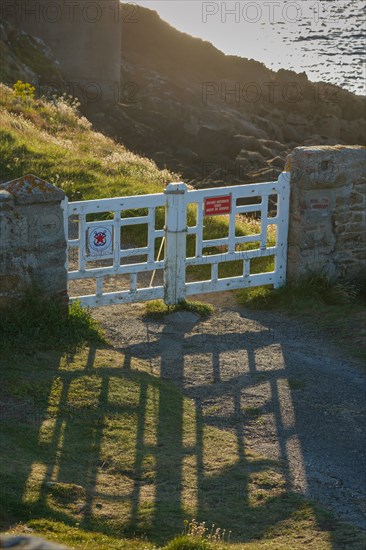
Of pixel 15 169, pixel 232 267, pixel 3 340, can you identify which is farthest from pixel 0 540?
pixel 15 169

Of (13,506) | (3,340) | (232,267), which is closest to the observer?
(13,506)

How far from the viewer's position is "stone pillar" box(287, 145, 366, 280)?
12.4m

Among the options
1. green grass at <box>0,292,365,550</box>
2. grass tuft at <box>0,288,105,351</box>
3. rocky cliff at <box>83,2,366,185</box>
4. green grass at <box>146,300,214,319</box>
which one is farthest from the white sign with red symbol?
rocky cliff at <box>83,2,366,185</box>

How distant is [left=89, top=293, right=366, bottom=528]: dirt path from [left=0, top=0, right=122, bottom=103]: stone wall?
91.7ft

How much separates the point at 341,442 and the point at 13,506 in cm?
317

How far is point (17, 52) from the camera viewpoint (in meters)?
35.6

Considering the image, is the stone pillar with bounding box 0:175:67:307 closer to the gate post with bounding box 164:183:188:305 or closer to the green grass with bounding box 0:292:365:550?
the green grass with bounding box 0:292:365:550

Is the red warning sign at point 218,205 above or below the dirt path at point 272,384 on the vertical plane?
above

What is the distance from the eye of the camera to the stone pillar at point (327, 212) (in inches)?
490

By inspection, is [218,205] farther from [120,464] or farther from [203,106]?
[203,106]

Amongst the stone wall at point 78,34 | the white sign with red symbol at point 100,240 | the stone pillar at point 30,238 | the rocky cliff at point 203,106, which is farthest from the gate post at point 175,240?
the stone wall at point 78,34

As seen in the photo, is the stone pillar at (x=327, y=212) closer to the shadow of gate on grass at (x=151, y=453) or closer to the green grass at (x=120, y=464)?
the shadow of gate on grass at (x=151, y=453)

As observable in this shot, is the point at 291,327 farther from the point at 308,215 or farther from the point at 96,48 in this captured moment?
the point at 96,48

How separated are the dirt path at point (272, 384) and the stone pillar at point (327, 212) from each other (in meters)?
1.14
